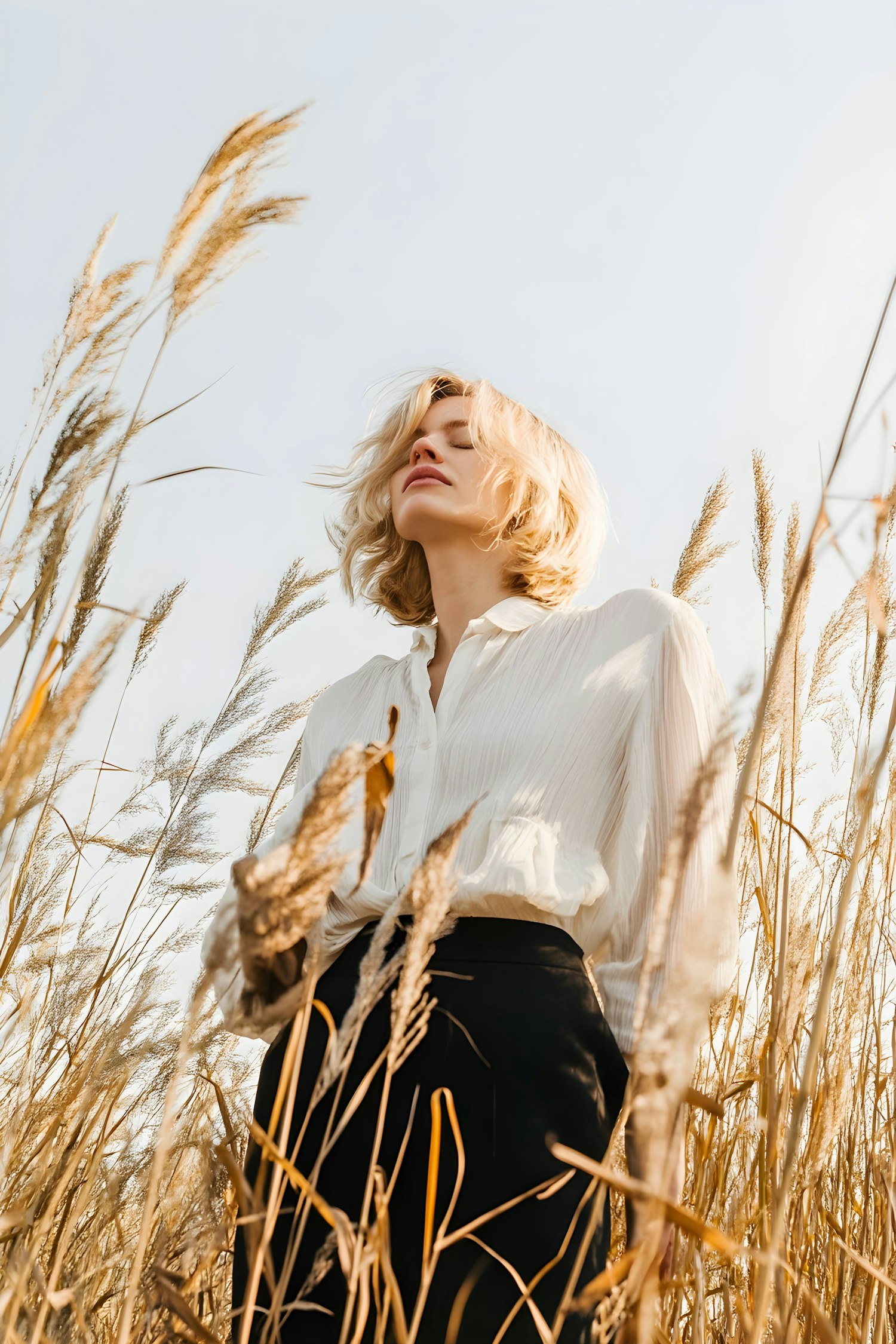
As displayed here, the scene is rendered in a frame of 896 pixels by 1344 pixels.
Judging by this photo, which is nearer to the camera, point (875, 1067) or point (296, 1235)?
point (296, 1235)

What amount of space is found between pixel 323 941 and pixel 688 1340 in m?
0.60

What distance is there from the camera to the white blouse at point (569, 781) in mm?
1088

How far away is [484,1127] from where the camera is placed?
960 millimetres

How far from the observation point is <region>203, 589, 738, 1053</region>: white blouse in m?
1.09

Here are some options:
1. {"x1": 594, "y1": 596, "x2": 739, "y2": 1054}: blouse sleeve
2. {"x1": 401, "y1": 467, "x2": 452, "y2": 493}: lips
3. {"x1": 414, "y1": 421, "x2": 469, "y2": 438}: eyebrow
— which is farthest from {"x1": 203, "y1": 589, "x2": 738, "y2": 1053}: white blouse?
{"x1": 414, "y1": 421, "x2": 469, "y2": 438}: eyebrow

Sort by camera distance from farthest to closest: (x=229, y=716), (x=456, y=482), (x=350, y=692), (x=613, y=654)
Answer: (x=229, y=716), (x=350, y=692), (x=456, y=482), (x=613, y=654)

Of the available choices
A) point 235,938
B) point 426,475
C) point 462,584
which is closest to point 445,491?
point 426,475

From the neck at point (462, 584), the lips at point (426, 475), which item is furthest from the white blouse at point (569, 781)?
the lips at point (426, 475)

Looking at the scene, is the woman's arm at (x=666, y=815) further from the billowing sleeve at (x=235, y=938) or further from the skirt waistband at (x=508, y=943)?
the billowing sleeve at (x=235, y=938)

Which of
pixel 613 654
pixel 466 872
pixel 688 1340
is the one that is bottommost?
pixel 688 1340

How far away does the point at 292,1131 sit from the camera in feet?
3.54

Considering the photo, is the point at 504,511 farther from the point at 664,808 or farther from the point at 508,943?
the point at 508,943

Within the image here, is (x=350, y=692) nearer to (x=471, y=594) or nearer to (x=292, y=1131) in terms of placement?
(x=471, y=594)

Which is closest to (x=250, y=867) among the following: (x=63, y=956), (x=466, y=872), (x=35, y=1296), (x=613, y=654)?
(x=466, y=872)
